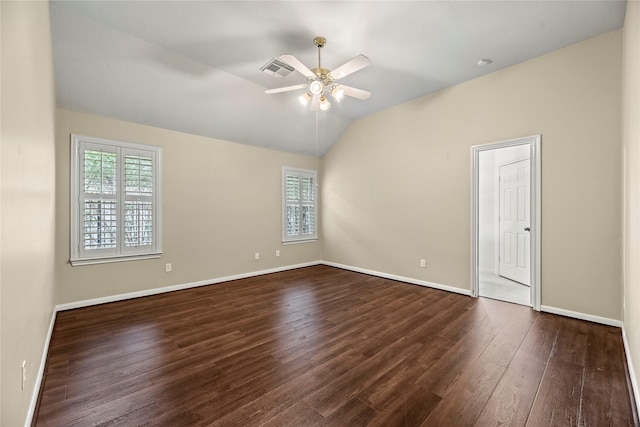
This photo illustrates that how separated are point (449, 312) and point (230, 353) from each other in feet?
8.22

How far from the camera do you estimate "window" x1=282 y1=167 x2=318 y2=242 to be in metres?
5.73

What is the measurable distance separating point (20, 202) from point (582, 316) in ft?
16.0

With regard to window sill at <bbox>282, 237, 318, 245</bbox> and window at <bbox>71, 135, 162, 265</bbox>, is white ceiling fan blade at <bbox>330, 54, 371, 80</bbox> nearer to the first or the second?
window at <bbox>71, 135, 162, 265</bbox>

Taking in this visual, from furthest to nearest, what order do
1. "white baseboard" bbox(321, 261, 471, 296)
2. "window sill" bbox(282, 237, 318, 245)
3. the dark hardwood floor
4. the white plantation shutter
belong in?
"window sill" bbox(282, 237, 318, 245) → "white baseboard" bbox(321, 261, 471, 296) → the white plantation shutter → the dark hardwood floor

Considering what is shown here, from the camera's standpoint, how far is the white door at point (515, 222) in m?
4.41

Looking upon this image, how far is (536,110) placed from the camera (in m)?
3.38

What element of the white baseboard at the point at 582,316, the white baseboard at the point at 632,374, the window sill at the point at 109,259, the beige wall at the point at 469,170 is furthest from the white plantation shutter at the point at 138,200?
the white baseboard at the point at 582,316

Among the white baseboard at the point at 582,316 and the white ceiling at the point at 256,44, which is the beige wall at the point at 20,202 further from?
the white baseboard at the point at 582,316

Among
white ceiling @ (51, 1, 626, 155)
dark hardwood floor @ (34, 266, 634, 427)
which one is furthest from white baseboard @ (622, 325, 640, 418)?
white ceiling @ (51, 1, 626, 155)

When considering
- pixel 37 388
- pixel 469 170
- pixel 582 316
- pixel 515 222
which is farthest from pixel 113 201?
pixel 515 222

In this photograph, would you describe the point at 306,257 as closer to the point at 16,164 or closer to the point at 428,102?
the point at 428,102

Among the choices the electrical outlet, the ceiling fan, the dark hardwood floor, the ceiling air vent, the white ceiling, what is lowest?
the dark hardwood floor

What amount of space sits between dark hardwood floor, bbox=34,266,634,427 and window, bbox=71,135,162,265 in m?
0.77

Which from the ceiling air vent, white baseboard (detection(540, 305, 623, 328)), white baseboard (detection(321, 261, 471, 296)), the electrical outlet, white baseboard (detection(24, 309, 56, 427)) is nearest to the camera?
the electrical outlet
